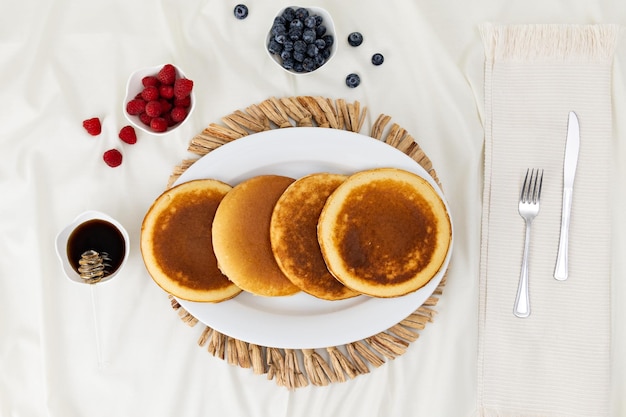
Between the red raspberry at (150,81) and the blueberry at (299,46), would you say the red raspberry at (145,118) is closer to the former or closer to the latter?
the red raspberry at (150,81)

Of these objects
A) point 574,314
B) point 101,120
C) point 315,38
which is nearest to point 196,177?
point 101,120

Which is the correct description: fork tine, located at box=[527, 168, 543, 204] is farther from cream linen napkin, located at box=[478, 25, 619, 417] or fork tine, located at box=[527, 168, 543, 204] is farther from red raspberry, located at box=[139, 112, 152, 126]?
red raspberry, located at box=[139, 112, 152, 126]

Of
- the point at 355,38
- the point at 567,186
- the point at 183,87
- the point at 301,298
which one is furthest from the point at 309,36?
the point at 567,186

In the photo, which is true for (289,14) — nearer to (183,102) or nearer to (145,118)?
(183,102)

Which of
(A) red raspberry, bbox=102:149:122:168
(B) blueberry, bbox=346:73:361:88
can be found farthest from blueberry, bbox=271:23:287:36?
(A) red raspberry, bbox=102:149:122:168

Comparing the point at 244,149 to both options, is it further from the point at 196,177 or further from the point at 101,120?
the point at 101,120

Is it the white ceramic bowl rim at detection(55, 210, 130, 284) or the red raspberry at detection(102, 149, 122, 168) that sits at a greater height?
the red raspberry at detection(102, 149, 122, 168)
